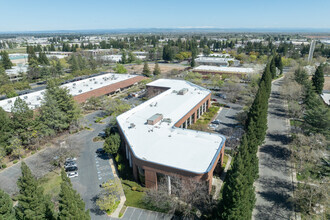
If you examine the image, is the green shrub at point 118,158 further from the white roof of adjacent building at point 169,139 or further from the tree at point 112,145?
the white roof of adjacent building at point 169,139

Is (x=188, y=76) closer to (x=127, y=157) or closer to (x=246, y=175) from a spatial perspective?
(x=127, y=157)

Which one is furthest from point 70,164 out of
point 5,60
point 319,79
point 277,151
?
point 5,60

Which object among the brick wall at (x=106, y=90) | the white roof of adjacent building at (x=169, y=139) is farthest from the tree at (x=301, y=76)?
the brick wall at (x=106, y=90)

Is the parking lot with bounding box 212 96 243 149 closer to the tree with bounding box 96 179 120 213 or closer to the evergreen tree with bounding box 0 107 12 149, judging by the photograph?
the tree with bounding box 96 179 120 213

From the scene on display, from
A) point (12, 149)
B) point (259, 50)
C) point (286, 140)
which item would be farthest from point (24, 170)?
point (259, 50)

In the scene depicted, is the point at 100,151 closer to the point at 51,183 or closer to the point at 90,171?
the point at 90,171
